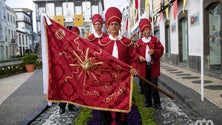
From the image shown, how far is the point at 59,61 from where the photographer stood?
471cm

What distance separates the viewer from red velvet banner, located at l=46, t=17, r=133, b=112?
4445 millimetres

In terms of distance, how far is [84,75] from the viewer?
4531 mm

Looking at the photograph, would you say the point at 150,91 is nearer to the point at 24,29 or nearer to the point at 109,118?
the point at 109,118

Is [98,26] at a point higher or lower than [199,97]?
higher

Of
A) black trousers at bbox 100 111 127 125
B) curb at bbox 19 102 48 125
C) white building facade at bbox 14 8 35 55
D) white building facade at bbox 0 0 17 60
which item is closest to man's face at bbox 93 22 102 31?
curb at bbox 19 102 48 125

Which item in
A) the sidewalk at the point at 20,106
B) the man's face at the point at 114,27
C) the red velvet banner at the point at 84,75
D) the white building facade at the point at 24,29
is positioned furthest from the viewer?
the white building facade at the point at 24,29

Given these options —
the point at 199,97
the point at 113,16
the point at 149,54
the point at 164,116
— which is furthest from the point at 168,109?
the point at 113,16

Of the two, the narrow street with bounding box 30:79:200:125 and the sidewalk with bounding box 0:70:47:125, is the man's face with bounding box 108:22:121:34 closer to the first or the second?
the narrow street with bounding box 30:79:200:125

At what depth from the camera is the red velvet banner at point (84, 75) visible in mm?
4445

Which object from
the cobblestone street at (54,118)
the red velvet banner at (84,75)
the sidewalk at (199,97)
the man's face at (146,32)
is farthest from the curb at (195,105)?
the cobblestone street at (54,118)

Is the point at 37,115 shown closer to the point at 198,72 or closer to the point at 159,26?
the point at 198,72

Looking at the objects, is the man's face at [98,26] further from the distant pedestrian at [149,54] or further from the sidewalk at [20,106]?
the sidewalk at [20,106]

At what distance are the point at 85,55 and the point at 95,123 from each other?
5.61 ft

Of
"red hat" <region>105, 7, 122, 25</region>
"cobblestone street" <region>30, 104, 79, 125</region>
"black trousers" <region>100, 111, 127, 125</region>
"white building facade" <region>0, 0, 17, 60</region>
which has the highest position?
"white building facade" <region>0, 0, 17, 60</region>
